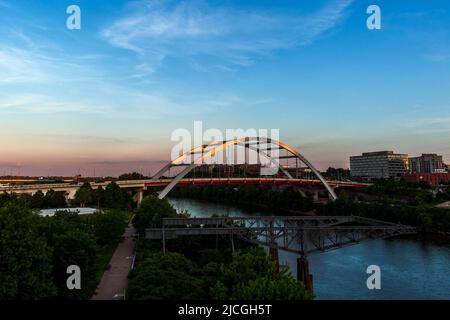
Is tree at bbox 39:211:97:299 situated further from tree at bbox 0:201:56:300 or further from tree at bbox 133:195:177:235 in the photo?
tree at bbox 133:195:177:235

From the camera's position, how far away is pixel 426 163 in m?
119

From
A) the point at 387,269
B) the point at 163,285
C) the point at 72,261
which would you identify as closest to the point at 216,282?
the point at 163,285

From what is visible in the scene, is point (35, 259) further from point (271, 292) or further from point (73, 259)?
point (271, 292)

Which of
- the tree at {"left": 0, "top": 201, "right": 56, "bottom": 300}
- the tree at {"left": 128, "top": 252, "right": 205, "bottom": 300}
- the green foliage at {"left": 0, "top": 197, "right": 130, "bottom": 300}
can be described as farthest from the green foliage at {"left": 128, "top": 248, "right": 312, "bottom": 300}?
the tree at {"left": 0, "top": 201, "right": 56, "bottom": 300}

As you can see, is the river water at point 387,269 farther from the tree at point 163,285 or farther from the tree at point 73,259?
the tree at point 73,259

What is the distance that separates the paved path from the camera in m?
16.8

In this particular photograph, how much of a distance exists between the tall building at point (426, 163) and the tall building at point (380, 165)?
338 cm

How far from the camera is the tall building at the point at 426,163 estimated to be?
117750 mm

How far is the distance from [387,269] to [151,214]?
58.0 feet

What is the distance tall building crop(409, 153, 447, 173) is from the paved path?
113m

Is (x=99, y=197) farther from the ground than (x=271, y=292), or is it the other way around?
(x=99, y=197)

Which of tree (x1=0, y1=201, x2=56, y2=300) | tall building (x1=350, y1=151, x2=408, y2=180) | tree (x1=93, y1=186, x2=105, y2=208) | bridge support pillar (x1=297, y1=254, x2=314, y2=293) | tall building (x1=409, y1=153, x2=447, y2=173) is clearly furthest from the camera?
tall building (x1=409, y1=153, x2=447, y2=173)

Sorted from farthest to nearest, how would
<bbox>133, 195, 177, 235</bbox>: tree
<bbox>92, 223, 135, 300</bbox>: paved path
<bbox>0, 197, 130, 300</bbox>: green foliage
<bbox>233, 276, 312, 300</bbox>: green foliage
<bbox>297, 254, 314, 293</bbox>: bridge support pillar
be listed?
<bbox>133, 195, 177, 235</bbox>: tree
<bbox>297, 254, 314, 293</bbox>: bridge support pillar
<bbox>92, 223, 135, 300</bbox>: paved path
<bbox>0, 197, 130, 300</bbox>: green foliage
<bbox>233, 276, 312, 300</bbox>: green foliage
